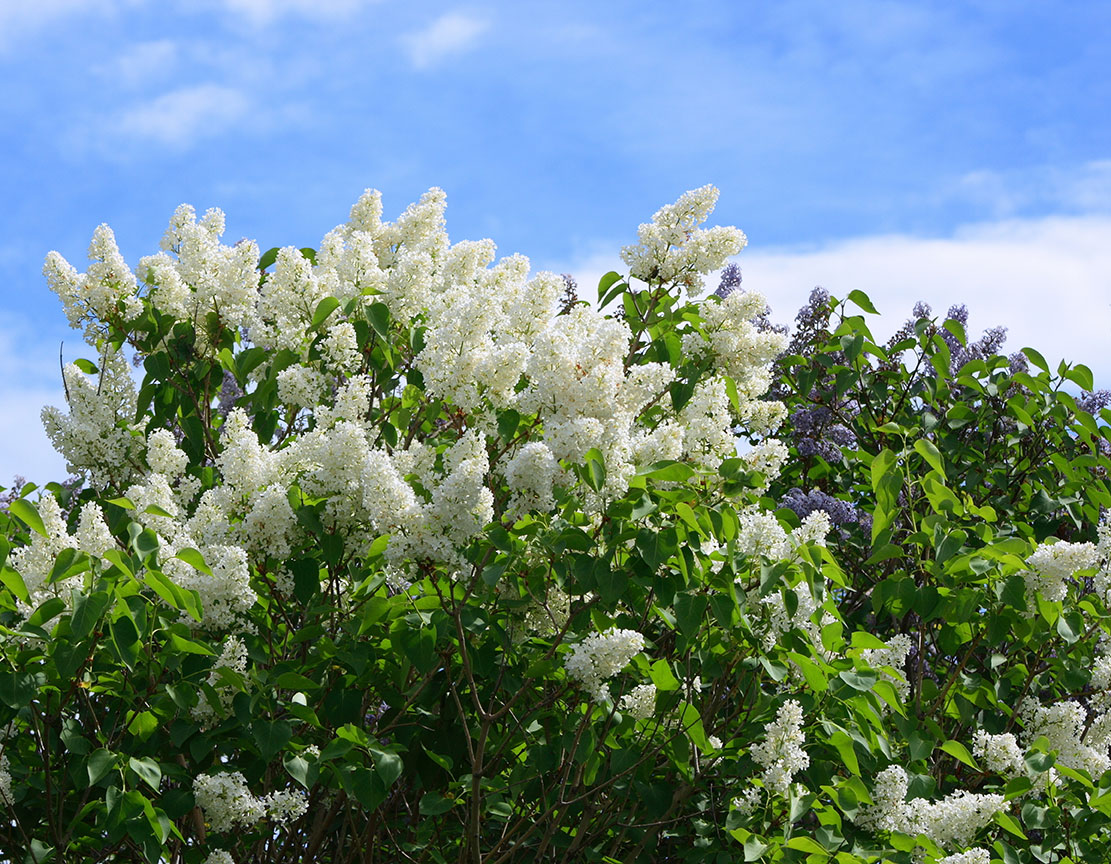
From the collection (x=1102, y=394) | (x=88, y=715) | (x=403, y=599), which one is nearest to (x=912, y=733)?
(x=403, y=599)

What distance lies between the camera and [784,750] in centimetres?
334

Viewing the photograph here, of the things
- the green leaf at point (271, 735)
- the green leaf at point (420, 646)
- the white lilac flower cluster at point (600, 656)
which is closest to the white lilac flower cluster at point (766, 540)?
the white lilac flower cluster at point (600, 656)

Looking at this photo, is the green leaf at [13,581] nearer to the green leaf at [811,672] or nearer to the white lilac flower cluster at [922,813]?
the green leaf at [811,672]

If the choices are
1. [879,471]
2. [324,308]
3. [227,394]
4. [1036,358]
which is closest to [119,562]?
[324,308]

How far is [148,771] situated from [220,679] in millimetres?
345

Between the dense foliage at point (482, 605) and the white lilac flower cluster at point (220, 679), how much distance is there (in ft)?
0.03

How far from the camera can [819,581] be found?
3.36 m

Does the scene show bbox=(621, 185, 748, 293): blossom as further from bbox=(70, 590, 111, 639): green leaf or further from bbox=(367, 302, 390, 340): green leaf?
bbox=(70, 590, 111, 639): green leaf

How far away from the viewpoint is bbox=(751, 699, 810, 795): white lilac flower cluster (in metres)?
3.32

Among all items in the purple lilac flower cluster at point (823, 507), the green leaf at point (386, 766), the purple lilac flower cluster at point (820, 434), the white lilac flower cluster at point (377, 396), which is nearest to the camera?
the green leaf at point (386, 766)

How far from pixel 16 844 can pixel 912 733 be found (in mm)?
2949

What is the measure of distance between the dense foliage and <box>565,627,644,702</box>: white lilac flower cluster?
0.05ft

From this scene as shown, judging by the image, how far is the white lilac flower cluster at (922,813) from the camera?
11.9 feet

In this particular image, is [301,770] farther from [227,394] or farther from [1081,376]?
[1081,376]
